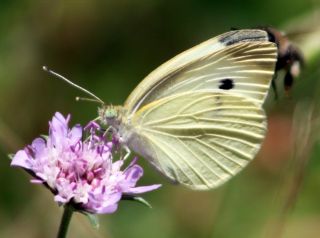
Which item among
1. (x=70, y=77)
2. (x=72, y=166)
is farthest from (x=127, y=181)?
(x=70, y=77)

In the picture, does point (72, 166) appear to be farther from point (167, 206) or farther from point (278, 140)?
point (278, 140)

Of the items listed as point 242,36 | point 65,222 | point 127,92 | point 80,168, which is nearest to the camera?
point 65,222

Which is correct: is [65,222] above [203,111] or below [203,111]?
below

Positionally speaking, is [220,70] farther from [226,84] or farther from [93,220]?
[93,220]

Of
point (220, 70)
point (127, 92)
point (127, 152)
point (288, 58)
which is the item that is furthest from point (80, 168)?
point (127, 92)

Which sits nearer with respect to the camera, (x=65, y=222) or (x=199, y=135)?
(x=65, y=222)

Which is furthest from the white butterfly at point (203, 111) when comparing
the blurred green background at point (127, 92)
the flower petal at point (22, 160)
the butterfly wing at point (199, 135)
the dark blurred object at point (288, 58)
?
the blurred green background at point (127, 92)

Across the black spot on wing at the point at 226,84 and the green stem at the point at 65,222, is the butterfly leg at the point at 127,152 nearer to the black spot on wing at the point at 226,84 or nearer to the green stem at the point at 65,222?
the green stem at the point at 65,222

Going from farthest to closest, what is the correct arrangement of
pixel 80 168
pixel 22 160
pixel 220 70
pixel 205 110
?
pixel 205 110
pixel 220 70
pixel 80 168
pixel 22 160
